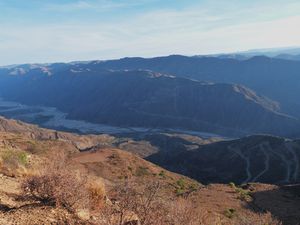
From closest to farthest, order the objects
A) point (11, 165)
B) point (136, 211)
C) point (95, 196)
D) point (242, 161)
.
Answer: point (136, 211), point (95, 196), point (11, 165), point (242, 161)

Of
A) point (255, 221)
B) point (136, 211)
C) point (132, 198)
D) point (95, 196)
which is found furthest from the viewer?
point (255, 221)

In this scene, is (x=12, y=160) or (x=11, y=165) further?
(x=12, y=160)

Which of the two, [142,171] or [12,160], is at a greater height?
[12,160]

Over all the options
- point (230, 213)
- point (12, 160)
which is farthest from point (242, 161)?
point (12, 160)

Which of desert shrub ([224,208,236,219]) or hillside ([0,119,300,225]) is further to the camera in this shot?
desert shrub ([224,208,236,219])

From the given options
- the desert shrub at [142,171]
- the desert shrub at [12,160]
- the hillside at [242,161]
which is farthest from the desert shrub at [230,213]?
the hillside at [242,161]

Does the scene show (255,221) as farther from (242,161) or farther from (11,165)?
(242,161)

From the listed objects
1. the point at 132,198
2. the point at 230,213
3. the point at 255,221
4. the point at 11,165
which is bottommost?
the point at 230,213

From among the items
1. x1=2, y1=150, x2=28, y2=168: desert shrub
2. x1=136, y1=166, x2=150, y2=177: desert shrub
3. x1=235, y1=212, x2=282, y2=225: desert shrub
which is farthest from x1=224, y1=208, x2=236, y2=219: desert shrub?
x1=136, y1=166, x2=150, y2=177: desert shrub

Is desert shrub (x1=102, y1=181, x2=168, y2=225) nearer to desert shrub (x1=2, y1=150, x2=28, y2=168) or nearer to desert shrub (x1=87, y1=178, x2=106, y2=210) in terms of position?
desert shrub (x1=87, y1=178, x2=106, y2=210)

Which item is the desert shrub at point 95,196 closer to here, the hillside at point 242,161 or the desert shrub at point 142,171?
the desert shrub at point 142,171
